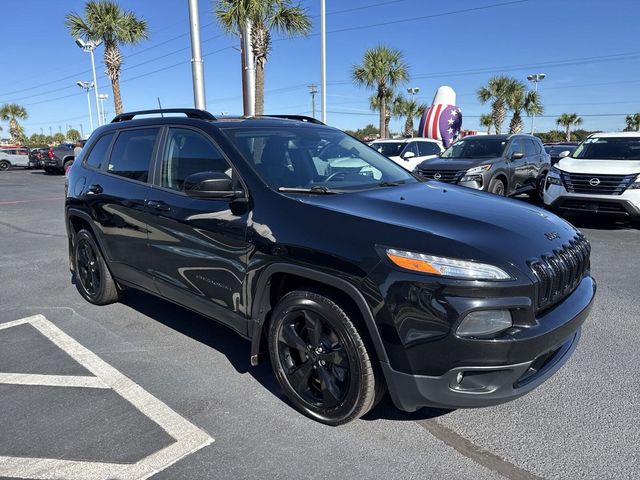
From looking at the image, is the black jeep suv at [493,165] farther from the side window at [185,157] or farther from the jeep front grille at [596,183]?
the side window at [185,157]

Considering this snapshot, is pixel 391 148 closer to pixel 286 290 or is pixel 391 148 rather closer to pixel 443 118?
pixel 286 290

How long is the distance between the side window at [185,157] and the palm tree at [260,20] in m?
12.6

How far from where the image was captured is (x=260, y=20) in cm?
1582

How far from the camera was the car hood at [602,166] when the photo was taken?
780cm

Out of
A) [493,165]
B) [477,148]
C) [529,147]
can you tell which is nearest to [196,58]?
[477,148]

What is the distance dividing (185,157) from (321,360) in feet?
6.03

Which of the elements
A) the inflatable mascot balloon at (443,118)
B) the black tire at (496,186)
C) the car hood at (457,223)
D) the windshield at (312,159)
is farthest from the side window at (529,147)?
the inflatable mascot balloon at (443,118)

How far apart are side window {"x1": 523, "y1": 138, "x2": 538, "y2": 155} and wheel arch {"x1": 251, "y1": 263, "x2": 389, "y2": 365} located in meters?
10.5

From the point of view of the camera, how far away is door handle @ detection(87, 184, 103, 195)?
436cm

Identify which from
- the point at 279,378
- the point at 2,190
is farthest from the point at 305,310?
the point at 2,190

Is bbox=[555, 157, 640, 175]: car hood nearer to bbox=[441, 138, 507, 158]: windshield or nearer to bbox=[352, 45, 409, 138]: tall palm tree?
bbox=[441, 138, 507, 158]: windshield

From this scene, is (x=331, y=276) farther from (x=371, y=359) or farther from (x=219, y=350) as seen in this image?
(x=219, y=350)

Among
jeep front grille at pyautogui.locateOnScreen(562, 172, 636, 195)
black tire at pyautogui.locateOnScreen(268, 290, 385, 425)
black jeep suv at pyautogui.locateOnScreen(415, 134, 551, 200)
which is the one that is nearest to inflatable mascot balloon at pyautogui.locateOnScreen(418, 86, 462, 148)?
black jeep suv at pyautogui.locateOnScreen(415, 134, 551, 200)

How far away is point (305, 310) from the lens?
8.77 ft
